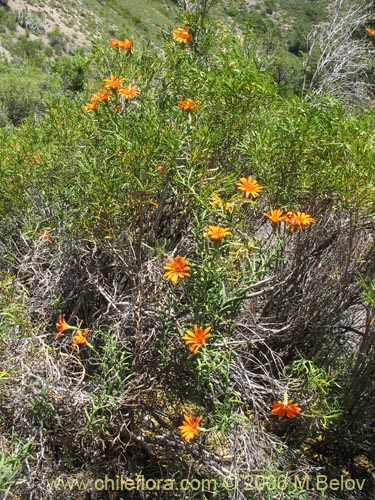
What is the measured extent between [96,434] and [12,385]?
457 millimetres

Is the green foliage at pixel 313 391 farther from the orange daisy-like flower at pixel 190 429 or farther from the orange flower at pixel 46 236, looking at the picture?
the orange flower at pixel 46 236

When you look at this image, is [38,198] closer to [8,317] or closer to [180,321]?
[8,317]

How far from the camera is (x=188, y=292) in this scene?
6.95ft

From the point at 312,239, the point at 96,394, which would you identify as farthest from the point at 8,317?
the point at 312,239

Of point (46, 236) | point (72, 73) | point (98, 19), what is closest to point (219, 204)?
point (46, 236)

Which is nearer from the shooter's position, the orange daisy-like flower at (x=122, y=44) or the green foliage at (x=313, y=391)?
the green foliage at (x=313, y=391)

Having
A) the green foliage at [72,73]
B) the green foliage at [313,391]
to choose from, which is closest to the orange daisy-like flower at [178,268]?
the green foliage at [313,391]

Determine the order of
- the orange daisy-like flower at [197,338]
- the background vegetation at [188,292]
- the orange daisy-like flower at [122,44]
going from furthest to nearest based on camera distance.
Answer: the orange daisy-like flower at [122,44] < the background vegetation at [188,292] < the orange daisy-like flower at [197,338]

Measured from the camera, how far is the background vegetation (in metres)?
2.14

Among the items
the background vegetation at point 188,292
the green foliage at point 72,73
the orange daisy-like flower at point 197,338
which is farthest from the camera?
the green foliage at point 72,73

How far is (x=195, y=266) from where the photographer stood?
2.04 metres

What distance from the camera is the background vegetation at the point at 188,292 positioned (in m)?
2.14

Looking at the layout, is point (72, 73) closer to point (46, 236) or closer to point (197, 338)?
point (46, 236)

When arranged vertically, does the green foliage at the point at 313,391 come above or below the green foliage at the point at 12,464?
above
